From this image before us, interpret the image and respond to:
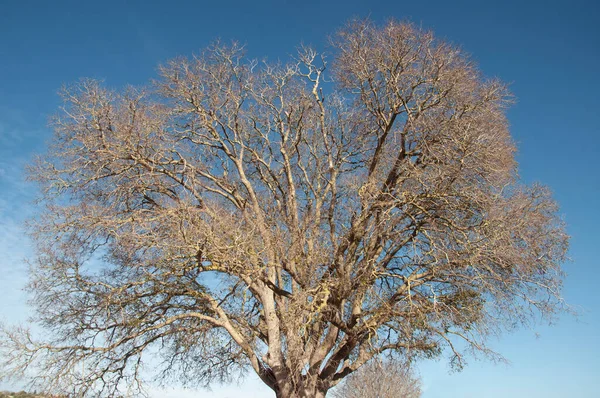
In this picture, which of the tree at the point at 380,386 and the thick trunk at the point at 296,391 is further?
the tree at the point at 380,386

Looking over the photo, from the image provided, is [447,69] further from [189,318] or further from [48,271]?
[48,271]

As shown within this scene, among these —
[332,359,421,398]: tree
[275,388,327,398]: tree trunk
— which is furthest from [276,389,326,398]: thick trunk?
[332,359,421,398]: tree

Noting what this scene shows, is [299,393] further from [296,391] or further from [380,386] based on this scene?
[380,386]

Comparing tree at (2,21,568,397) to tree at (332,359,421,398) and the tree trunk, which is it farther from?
tree at (332,359,421,398)

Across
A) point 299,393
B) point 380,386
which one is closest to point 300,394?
point 299,393

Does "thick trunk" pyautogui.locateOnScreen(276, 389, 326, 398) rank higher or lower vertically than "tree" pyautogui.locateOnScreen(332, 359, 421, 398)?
lower

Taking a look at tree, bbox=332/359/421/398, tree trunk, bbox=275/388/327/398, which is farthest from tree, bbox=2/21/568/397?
tree, bbox=332/359/421/398

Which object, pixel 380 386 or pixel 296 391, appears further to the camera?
pixel 380 386

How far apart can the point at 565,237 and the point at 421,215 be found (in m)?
3.39

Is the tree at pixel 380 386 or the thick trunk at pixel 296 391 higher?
the tree at pixel 380 386

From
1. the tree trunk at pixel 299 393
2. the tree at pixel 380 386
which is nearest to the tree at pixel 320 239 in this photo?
the tree trunk at pixel 299 393

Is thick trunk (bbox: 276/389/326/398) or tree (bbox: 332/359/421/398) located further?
tree (bbox: 332/359/421/398)

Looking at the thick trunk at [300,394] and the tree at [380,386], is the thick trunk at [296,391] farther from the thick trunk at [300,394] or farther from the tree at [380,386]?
the tree at [380,386]

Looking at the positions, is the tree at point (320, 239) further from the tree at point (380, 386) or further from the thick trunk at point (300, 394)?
the tree at point (380, 386)
